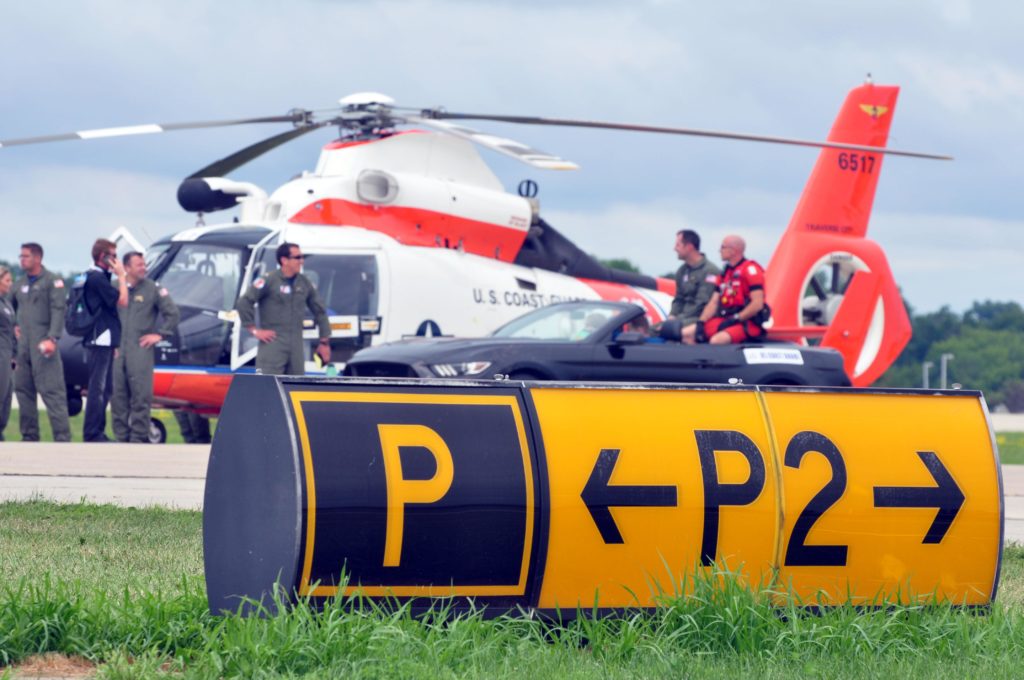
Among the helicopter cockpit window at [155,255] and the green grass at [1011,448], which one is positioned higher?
the helicopter cockpit window at [155,255]

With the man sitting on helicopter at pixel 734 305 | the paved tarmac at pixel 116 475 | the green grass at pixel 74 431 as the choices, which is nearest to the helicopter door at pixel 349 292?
the paved tarmac at pixel 116 475

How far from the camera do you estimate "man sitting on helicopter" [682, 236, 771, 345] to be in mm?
13367

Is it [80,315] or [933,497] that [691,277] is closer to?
[80,315]

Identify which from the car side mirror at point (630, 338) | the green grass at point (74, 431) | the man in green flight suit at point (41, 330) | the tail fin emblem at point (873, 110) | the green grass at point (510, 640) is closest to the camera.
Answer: the green grass at point (510, 640)

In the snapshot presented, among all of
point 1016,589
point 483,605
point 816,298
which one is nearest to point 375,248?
point 816,298

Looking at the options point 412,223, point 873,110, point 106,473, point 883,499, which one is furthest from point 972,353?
point 883,499

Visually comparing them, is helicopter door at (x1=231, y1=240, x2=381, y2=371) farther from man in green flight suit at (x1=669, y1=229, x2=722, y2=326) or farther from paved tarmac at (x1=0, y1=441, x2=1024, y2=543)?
man in green flight suit at (x1=669, y1=229, x2=722, y2=326)

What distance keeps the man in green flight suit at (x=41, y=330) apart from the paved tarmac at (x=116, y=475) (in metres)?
1.77

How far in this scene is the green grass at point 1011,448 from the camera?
17.5 meters

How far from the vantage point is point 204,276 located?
16.2 metres

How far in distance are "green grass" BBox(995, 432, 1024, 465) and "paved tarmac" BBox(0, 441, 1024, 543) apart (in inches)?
147

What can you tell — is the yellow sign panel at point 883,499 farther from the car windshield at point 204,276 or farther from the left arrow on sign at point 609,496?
the car windshield at point 204,276

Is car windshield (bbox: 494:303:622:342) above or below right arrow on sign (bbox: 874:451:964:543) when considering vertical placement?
above

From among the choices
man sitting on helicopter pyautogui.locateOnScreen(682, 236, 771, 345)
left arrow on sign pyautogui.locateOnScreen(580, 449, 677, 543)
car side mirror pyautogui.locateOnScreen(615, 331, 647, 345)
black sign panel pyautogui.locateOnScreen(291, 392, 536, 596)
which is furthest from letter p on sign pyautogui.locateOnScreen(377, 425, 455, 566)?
man sitting on helicopter pyautogui.locateOnScreen(682, 236, 771, 345)
